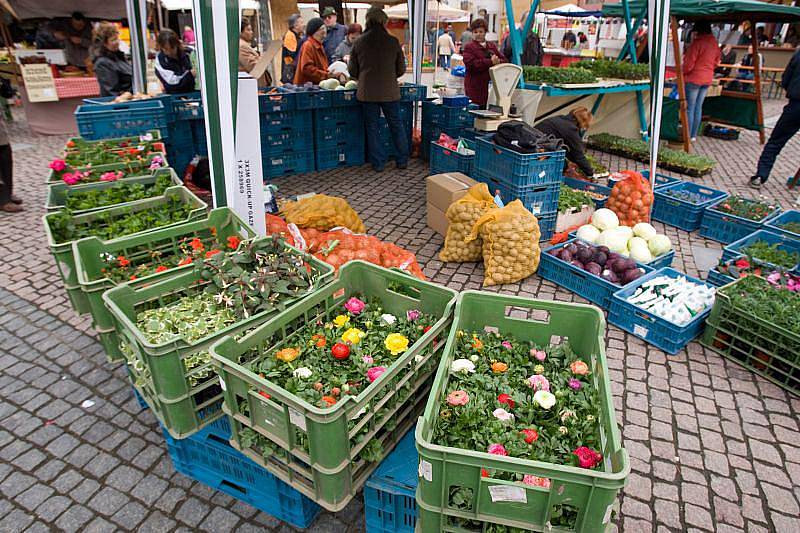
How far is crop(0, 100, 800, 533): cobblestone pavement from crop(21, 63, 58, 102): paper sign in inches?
284

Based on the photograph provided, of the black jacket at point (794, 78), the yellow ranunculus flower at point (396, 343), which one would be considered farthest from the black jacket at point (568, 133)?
the yellow ranunculus flower at point (396, 343)

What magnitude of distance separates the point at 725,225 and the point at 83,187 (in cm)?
678

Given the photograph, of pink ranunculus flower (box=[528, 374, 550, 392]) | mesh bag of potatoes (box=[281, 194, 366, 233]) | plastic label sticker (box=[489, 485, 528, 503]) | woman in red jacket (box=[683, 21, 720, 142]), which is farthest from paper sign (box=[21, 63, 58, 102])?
woman in red jacket (box=[683, 21, 720, 142])

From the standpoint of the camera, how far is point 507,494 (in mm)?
1726

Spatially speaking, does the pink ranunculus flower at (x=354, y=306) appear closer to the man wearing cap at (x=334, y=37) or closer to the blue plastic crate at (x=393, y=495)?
the blue plastic crate at (x=393, y=495)

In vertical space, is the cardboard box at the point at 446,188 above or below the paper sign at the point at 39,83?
below

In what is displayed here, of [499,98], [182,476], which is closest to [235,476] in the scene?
[182,476]

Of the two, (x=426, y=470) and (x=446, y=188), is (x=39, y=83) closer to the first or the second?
(x=446, y=188)

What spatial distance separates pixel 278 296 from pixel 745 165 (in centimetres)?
1000

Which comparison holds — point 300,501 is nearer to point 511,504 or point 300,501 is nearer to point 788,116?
point 511,504

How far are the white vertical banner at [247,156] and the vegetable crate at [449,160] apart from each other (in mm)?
3246

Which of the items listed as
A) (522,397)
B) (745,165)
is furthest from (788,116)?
(522,397)

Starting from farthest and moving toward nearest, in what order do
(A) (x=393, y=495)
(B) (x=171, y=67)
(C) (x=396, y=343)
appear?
(B) (x=171, y=67) → (C) (x=396, y=343) → (A) (x=393, y=495)

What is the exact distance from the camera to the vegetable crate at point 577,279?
4.43m
